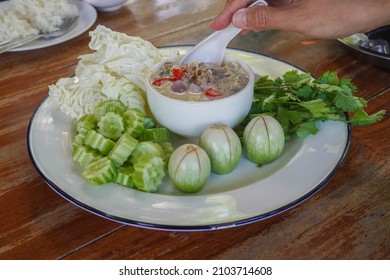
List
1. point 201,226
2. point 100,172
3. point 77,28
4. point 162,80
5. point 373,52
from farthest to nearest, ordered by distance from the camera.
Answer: point 77,28
point 373,52
point 162,80
point 100,172
point 201,226

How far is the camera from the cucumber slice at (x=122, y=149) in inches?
38.6

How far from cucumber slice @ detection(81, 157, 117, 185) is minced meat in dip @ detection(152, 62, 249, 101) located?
0.81ft

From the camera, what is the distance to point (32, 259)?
0.86 metres

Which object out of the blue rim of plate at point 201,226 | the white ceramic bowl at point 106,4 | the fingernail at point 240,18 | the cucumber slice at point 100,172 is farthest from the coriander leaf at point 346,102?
the white ceramic bowl at point 106,4

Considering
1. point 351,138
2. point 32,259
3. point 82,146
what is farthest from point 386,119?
point 32,259

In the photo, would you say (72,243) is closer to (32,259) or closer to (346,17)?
(32,259)

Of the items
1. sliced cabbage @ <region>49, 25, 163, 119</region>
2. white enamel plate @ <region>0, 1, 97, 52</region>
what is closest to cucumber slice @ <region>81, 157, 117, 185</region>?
Answer: sliced cabbage @ <region>49, 25, 163, 119</region>

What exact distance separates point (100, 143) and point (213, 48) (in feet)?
1.37

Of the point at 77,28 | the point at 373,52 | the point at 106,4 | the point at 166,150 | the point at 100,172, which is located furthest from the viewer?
the point at 106,4

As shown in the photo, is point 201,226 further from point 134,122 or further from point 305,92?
point 305,92

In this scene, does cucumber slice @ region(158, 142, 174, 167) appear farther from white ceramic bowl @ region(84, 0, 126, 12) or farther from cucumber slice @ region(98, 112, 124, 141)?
white ceramic bowl @ region(84, 0, 126, 12)

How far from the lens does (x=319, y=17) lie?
3.97 feet

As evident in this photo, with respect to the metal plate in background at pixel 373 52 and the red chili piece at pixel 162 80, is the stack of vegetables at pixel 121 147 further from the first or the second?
the metal plate in background at pixel 373 52

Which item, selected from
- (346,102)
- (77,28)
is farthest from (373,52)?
(77,28)
